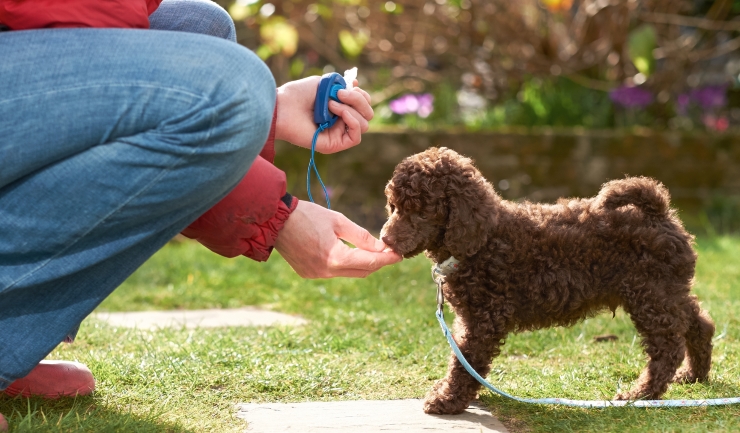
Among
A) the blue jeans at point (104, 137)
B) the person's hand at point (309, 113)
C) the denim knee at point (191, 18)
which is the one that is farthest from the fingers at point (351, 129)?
the denim knee at point (191, 18)

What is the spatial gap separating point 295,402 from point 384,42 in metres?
5.91

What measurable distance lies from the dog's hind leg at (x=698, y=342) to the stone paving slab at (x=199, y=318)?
1.74m

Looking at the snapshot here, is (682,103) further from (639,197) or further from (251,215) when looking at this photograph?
(251,215)

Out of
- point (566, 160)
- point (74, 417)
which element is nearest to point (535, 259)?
point (74, 417)

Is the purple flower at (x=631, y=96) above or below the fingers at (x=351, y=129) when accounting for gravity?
above

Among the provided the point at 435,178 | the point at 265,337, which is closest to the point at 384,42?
the point at 265,337

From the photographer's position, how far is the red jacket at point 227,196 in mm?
2100

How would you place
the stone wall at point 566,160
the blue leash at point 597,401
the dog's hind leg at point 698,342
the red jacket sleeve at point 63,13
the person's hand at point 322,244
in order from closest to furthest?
the red jacket sleeve at point 63,13 → the person's hand at point 322,244 → the blue leash at point 597,401 → the dog's hind leg at point 698,342 → the stone wall at point 566,160

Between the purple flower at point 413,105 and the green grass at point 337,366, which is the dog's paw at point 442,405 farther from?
the purple flower at point 413,105

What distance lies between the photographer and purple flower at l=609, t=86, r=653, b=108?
7176mm

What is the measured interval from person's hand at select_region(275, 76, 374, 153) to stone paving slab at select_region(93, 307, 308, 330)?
140cm

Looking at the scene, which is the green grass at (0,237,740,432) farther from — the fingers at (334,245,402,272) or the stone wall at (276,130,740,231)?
the stone wall at (276,130,740,231)

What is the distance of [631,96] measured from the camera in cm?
718

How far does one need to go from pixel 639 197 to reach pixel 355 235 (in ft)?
3.31
